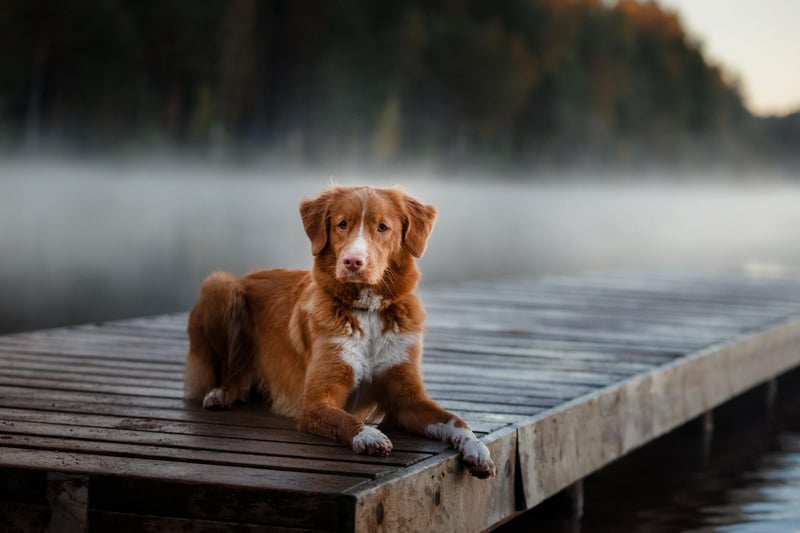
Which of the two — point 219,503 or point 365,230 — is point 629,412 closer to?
point 365,230

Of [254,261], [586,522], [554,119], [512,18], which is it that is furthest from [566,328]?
[512,18]

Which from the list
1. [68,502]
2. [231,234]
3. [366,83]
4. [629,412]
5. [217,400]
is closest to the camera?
[68,502]

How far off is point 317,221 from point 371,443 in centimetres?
80

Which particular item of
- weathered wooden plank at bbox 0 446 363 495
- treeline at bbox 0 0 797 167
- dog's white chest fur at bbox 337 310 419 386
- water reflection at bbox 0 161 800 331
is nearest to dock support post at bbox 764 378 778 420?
dog's white chest fur at bbox 337 310 419 386

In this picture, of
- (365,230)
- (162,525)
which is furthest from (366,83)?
(162,525)

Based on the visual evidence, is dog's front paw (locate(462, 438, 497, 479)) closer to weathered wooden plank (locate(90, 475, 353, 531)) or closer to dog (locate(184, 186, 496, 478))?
dog (locate(184, 186, 496, 478))

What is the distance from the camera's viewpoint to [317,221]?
3953 mm

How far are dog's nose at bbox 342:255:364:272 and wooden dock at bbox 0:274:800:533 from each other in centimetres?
57

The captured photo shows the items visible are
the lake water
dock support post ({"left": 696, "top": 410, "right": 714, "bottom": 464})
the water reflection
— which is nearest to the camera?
the lake water

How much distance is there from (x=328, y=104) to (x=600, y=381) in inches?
1931

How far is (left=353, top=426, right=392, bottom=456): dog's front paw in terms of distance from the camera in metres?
3.57

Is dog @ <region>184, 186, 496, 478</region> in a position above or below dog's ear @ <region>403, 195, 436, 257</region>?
below

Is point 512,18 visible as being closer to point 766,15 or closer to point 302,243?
point 766,15

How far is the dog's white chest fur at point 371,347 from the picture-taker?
12.9 feet
